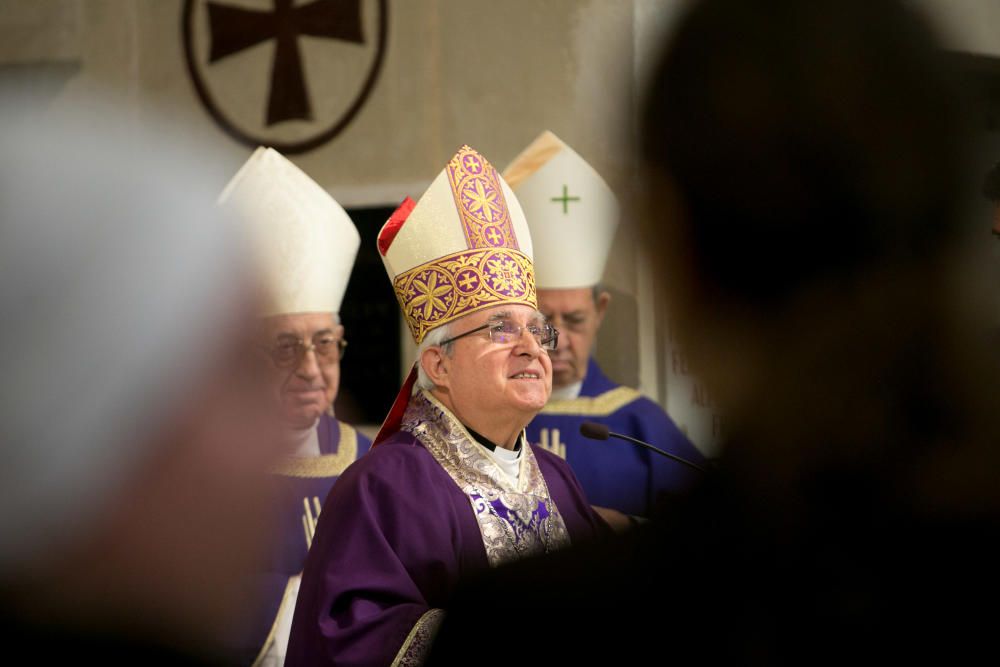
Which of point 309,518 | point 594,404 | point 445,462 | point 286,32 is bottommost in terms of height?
point 309,518

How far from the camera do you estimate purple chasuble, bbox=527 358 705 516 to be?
437 centimetres

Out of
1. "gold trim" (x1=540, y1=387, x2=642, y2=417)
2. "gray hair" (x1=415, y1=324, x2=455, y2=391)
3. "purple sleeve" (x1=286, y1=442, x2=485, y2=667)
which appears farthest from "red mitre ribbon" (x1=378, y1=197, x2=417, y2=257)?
"gold trim" (x1=540, y1=387, x2=642, y2=417)

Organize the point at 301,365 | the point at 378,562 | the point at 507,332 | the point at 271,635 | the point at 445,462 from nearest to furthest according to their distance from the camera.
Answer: the point at 378,562, the point at 445,462, the point at 507,332, the point at 271,635, the point at 301,365

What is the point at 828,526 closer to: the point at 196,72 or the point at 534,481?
the point at 534,481

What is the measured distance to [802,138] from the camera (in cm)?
55

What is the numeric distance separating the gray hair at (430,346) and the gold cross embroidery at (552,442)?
68.1 inches

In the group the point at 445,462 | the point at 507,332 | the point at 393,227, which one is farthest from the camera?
the point at 393,227

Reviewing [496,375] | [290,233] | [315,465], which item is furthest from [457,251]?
[290,233]

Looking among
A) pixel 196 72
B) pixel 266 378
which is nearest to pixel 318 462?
pixel 266 378

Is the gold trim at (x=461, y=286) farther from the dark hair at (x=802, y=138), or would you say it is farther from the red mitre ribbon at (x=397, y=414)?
the dark hair at (x=802, y=138)

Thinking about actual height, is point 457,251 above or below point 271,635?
above

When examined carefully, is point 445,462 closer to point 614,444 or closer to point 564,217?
point 614,444

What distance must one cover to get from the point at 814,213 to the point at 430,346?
2267 mm

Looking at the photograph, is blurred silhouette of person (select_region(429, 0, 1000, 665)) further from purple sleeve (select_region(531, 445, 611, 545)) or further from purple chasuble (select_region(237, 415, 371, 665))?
purple chasuble (select_region(237, 415, 371, 665))
